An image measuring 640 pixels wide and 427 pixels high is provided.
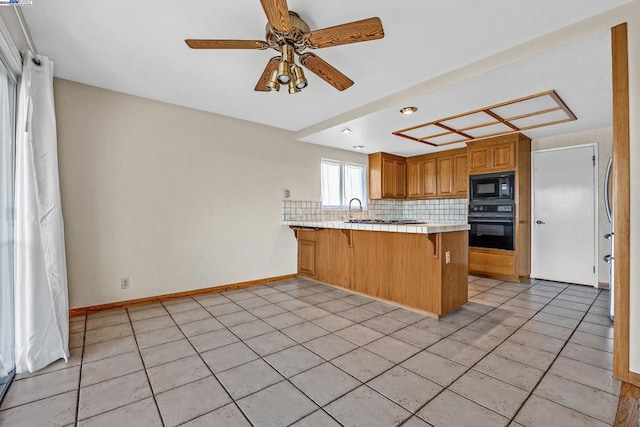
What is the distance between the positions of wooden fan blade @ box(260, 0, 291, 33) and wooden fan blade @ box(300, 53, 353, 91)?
316 mm

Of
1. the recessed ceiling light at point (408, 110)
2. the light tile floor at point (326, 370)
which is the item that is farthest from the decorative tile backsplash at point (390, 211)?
the recessed ceiling light at point (408, 110)

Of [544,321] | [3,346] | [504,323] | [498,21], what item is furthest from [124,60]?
[544,321]

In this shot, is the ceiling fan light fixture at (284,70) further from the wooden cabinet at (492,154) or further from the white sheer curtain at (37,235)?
the wooden cabinet at (492,154)

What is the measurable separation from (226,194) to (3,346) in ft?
8.04

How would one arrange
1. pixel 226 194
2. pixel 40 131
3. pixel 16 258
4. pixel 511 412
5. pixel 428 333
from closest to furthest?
pixel 511 412, pixel 16 258, pixel 40 131, pixel 428 333, pixel 226 194

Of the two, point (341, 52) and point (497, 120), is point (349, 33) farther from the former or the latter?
point (497, 120)

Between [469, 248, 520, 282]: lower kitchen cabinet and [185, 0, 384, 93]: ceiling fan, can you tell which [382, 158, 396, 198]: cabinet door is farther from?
[185, 0, 384, 93]: ceiling fan

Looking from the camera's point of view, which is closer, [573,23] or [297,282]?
[573,23]

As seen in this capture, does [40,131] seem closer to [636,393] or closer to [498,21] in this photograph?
[498,21]

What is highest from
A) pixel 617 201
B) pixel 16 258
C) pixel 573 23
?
pixel 573 23

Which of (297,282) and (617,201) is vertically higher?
(617,201)

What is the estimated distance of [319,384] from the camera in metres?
1.77

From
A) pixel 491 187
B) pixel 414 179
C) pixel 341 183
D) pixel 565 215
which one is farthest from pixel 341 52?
pixel 565 215

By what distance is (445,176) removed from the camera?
543 cm
